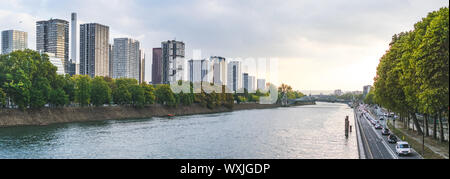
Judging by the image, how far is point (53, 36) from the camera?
185 metres

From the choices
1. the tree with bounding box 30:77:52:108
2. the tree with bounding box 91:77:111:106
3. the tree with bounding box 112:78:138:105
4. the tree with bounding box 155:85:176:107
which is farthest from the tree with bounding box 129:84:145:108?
the tree with bounding box 30:77:52:108

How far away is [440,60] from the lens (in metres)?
24.3

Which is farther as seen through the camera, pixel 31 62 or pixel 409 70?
pixel 31 62

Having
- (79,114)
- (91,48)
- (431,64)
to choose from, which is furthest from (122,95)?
A: (91,48)

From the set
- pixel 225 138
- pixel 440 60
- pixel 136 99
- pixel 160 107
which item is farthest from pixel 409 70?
pixel 160 107

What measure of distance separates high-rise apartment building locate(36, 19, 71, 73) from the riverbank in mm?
117841

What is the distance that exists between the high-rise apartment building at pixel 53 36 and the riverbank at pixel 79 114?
11784 centimetres

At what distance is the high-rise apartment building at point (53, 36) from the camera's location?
7259 inches

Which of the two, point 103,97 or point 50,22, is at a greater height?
point 50,22

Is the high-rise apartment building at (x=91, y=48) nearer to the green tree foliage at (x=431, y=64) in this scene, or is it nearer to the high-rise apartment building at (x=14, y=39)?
the high-rise apartment building at (x=14, y=39)

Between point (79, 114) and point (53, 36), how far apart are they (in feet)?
450

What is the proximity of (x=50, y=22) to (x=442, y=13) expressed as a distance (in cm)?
19990

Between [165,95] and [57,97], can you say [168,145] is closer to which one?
[57,97]
